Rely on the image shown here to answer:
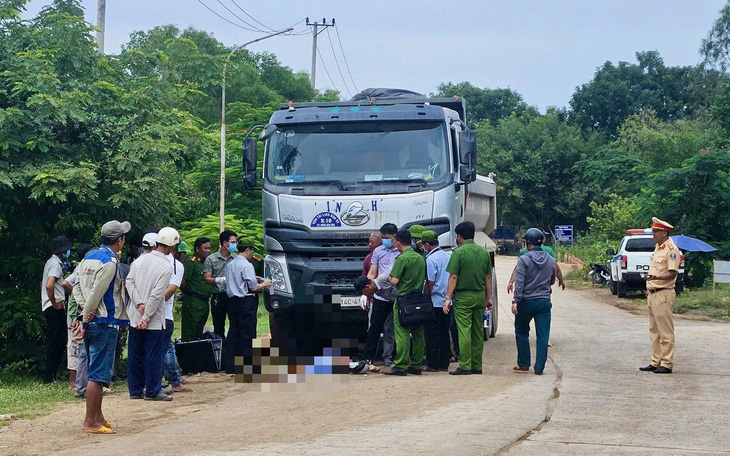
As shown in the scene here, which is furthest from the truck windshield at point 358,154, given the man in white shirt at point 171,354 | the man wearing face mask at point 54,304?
the man wearing face mask at point 54,304

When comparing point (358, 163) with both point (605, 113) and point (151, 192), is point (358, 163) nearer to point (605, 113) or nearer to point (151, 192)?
point (151, 192)

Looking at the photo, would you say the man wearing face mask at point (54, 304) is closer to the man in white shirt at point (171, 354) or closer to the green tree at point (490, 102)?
the man in white shirt at point (171, 354)

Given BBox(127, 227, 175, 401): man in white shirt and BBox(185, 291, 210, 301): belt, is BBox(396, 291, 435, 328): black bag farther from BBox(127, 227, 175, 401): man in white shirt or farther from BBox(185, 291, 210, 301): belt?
BBox(127, 227, 175, 401): man in white shirt

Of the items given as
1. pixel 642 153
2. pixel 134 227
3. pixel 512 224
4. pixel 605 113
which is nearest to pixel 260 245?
pixel 134 227

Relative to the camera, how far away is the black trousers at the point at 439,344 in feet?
43.0

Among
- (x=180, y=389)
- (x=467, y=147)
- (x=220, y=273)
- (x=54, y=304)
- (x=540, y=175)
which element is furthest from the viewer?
(x=540, y=175)

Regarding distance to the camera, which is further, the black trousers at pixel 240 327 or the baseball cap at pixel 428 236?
the baseball cap at pixel 428 236

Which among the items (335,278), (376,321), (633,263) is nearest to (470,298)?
(376,321)

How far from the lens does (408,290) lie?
41.5ft

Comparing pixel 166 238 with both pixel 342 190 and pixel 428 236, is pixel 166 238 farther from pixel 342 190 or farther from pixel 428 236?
pixel 428 236

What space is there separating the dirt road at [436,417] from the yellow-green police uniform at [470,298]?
0.38m

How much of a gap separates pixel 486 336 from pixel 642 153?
1625 inches

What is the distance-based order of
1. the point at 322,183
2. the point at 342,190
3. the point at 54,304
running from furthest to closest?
the point at 322,183 < the point at 342,190 < the point at 54,304

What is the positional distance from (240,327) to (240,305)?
29 cm
